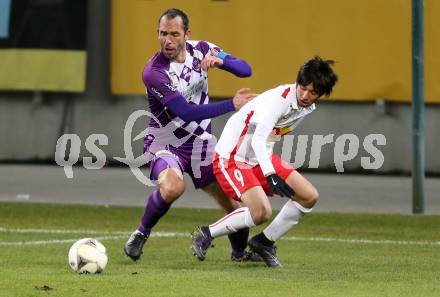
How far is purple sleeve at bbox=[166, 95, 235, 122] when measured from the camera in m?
11.1

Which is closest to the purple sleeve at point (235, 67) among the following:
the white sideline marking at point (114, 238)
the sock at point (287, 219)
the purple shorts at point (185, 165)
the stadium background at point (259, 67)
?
the purple shorts at point (185, 165)

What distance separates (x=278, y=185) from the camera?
10.5 meters

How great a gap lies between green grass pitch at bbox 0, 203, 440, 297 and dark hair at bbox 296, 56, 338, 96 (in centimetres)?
133

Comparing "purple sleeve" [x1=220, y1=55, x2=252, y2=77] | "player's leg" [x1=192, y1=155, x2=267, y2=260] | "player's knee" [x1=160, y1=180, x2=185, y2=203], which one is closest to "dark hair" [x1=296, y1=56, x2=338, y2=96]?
"player's leg" [x1=192, y1=155, x2=267, y2=260]

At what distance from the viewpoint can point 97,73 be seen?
1991cm

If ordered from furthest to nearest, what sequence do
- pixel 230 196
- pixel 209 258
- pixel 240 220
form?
1. pixel 209 258
2. pixel 230 196
3. pixel 240 220

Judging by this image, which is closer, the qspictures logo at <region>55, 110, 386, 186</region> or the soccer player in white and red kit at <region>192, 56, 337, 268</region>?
the soccer player in white and red kit at <region>192, 56, 337, 268</region>

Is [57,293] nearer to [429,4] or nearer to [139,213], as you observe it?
[139,213]

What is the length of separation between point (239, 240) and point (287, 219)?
598mm

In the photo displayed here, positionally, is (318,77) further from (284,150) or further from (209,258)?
(284,150)

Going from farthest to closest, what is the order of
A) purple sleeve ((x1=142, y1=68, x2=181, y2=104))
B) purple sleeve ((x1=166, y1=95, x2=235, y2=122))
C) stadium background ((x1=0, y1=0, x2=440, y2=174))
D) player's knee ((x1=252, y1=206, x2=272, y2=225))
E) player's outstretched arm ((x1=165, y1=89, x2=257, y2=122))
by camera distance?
stadium background ((x1=0, y1=0, x2=440, y2=174)) < purple sleeve ((x1=142, y1=68, x2=181, y2=104)) < purple sleeve ((x1=166, y1=95, x2=235, y2=122)) < player's knee ((x1=252, y1=206, x2=272, y2=225)) < player's outstretched arm ((x1=165, y1=89, x2=257, y2=122))

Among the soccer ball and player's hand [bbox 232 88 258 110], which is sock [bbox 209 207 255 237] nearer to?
player's hand [bbox 232 88 258 110]

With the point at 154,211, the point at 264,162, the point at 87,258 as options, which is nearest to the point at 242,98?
the point at 264,162

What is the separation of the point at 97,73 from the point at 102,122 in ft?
2.17
